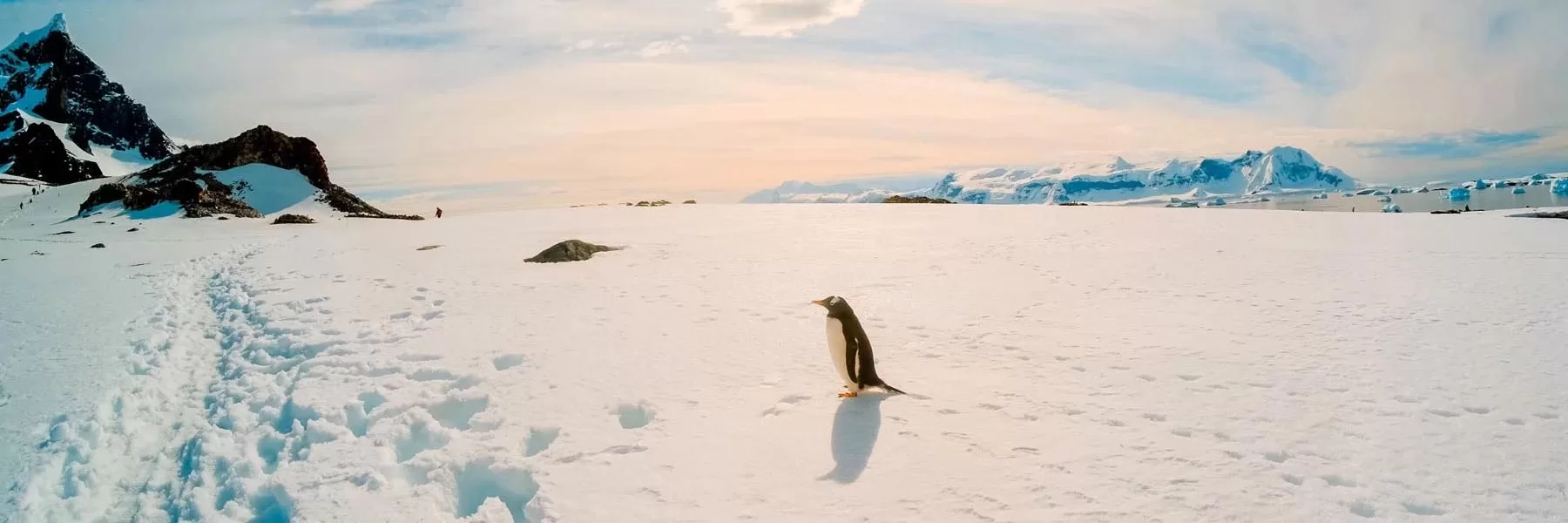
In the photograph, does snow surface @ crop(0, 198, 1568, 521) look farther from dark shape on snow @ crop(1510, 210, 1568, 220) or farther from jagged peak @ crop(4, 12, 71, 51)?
jagged peak @ crop(4, 12, 71, 51)

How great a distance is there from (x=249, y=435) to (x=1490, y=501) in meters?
9.41

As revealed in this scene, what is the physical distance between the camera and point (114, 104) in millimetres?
131500

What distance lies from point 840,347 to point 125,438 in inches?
272

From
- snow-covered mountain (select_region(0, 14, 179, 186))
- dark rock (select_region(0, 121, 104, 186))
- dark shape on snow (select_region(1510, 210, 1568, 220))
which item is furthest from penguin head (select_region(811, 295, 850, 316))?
snow-covered mountain (select_region(0, 14, 179, 186))

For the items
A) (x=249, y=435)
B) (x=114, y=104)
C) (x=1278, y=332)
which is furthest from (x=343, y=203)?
(x=114, y=104)

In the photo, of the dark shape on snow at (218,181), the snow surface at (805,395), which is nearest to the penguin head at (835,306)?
the snow surface at (805,395)

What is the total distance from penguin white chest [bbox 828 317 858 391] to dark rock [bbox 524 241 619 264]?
11090 millimetres

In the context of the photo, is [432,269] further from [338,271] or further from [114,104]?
[114,104]

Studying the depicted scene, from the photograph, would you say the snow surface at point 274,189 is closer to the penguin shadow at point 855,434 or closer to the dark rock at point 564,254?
the dark rock at point 564,254

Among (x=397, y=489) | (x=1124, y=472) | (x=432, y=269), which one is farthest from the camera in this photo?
(x=432, y=269)

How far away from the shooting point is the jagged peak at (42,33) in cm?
13562

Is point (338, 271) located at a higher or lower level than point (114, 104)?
lower

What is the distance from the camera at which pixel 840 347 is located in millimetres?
6559

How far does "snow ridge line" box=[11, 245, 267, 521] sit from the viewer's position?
5773mm
